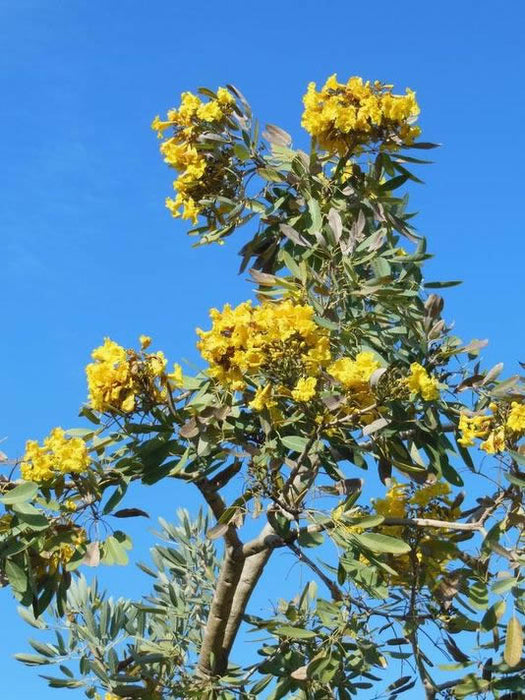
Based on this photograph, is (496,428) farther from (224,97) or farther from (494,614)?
(224,97)

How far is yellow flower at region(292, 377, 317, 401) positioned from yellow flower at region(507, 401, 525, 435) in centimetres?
62

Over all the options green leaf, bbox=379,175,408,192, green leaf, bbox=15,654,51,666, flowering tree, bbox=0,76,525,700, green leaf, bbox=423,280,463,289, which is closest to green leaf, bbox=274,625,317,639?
flowering tree, bbox=0,76,525,700

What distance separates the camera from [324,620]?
3217 millimetres

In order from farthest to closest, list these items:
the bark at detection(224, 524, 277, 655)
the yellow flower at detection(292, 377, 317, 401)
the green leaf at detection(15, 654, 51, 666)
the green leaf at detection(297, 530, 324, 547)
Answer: the green leaf at detection(15, 654, 51, 666), the bark at detection(224, 524, 277, 655), the green leaf at detection(297, 530, 324, 547), the yellow flower at detection(292, 377, 317, 401)

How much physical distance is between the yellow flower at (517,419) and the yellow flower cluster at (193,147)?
5.50 feet

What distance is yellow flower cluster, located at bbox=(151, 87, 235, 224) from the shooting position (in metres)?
3.96

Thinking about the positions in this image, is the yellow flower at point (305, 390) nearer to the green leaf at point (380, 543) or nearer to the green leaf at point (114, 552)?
the green leaf at point (380, 543)

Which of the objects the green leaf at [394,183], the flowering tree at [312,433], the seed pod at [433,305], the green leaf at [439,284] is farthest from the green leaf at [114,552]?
the green leaf at [394,183]

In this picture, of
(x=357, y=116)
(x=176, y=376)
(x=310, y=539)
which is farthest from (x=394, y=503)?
(x=357, y=116)

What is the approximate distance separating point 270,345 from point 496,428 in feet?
2.52

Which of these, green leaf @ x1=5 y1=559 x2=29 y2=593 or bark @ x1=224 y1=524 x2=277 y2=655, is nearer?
green leaf @ x1=5 y1=559 x2=29 y2=593

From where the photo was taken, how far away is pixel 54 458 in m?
3.03

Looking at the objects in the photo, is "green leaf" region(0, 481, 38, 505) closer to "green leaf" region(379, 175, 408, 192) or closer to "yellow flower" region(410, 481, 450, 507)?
"yellow flower" region(410, 481, 450, 507)

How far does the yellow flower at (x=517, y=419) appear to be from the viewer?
2.92m
